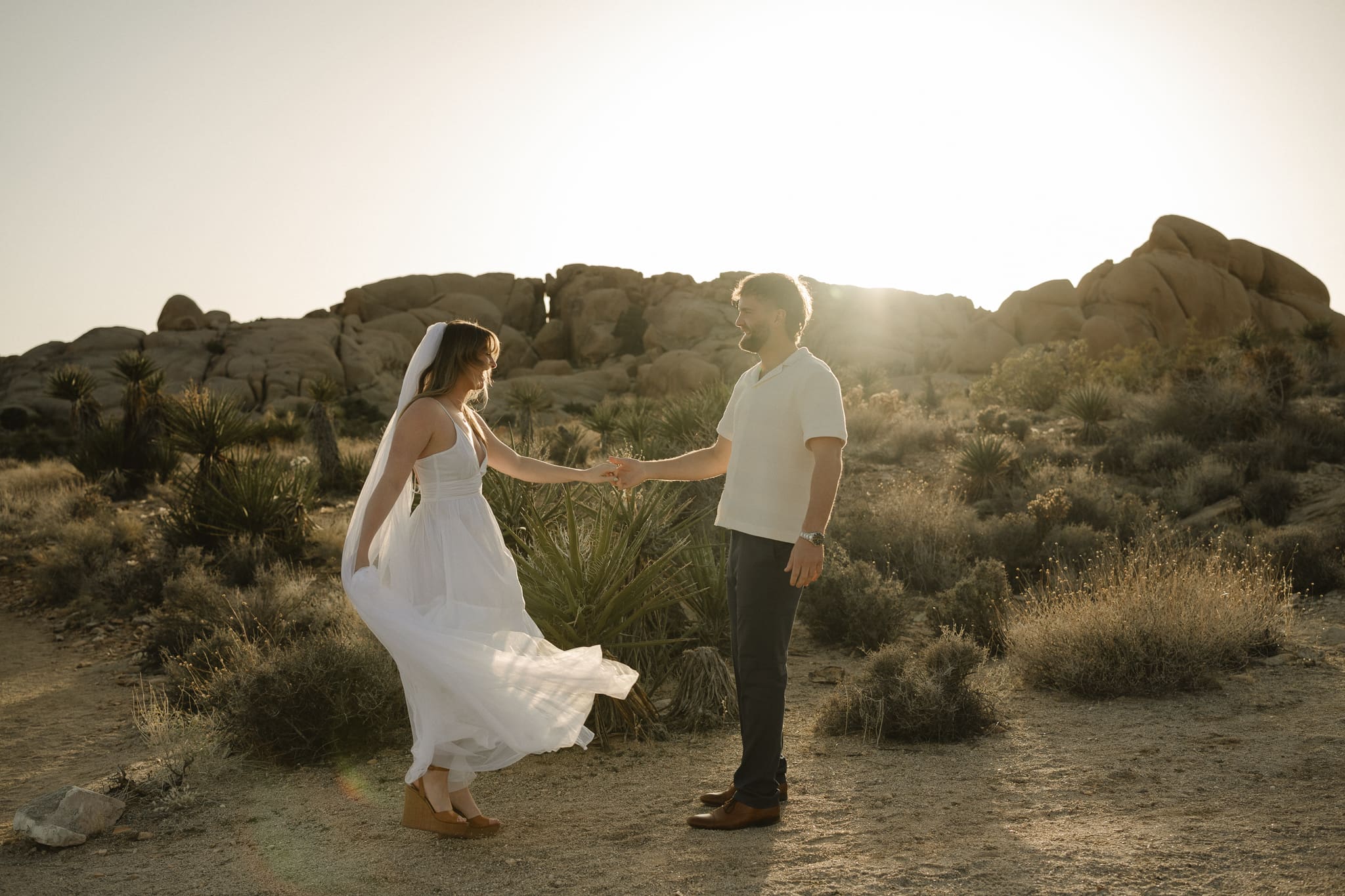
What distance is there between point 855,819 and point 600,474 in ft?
6.61

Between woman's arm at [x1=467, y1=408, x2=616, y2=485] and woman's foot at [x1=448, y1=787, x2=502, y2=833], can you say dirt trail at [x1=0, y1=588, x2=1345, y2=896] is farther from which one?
woman's arm at [x1=467, y1=408, x2=616, y2=485]

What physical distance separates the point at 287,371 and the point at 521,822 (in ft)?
132

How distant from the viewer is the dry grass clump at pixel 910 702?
520 cm

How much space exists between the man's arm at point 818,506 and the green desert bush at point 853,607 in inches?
161

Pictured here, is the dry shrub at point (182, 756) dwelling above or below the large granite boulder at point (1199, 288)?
below

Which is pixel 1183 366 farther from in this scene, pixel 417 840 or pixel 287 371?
pixel 287 371

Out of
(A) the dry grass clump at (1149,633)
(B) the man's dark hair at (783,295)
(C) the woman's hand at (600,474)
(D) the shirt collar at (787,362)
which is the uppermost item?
(B) the man's dark hair at (783,295)

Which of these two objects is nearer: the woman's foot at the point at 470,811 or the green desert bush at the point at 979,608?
the woman's foot at the point at 470,811

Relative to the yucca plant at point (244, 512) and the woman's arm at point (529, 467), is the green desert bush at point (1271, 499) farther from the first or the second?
the yucca plant at point (244, 512)

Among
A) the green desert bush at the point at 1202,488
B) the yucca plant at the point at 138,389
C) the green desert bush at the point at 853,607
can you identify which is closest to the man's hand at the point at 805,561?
the green desert bush at the point at 853,607

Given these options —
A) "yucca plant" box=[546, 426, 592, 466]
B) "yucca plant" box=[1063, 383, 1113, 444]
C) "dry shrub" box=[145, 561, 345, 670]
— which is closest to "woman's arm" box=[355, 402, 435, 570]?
"dry shrub" box=[145, 561, 345, 670]

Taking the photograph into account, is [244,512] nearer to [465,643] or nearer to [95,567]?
[95,567]

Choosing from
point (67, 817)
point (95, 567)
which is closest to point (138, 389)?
point (95, 567)

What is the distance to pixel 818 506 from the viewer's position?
3.60 meters
